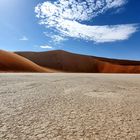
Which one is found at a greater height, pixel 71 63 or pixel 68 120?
pixel 71 63

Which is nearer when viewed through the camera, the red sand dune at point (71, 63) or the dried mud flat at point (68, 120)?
the dried mud flat at point (68, 120)

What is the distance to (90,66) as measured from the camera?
230ft

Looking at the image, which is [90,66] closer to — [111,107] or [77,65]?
[77,65]

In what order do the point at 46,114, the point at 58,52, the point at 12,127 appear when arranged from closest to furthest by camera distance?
the point at 12,127
the point at 46,114
the point at 58,52

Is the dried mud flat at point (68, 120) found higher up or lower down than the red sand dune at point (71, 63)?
lower down

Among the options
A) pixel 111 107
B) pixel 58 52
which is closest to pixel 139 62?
pixel 58 52

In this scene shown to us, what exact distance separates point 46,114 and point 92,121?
1176mm

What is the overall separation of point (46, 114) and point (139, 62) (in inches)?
3508

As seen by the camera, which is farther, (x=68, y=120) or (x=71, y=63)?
(x=71, y=63)

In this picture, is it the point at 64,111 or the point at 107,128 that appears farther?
the point at 64,111

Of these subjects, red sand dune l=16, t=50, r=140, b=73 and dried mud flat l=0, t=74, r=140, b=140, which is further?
red sand dune l=16, t=50, r=140, b=73

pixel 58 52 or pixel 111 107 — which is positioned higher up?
A: pixel 58 52

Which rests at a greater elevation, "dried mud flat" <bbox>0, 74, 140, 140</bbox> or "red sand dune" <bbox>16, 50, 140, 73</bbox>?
"red sand dune" <bbox>16, 50, 140, 73</bbox>

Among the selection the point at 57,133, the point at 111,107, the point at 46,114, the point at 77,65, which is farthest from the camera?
the point at 77,65
